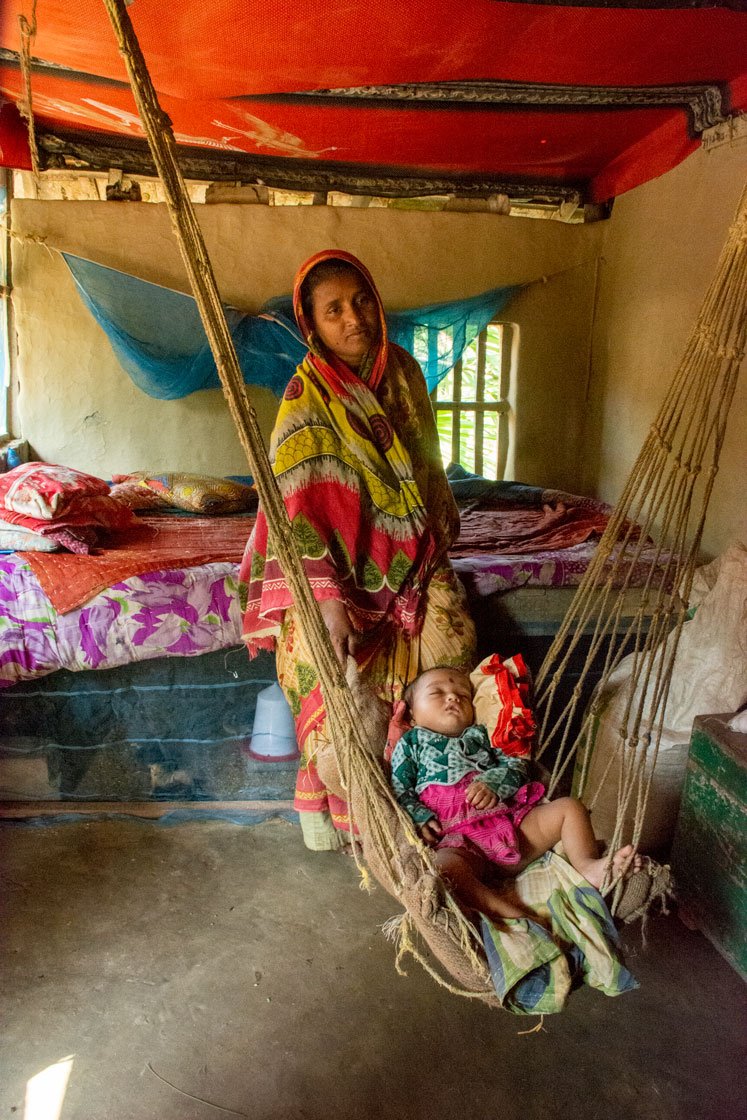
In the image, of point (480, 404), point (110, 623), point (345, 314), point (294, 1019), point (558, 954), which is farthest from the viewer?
point (480, 404)

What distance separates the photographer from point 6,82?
2.69m

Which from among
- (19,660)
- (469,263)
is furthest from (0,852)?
(469,263)

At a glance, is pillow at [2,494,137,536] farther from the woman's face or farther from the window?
the window

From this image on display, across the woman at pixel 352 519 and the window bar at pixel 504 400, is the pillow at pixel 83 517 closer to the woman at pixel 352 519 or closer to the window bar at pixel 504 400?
the woman at pixel 352 519

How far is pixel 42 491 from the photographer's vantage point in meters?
2.44

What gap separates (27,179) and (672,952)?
451 cm

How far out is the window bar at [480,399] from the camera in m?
4.19

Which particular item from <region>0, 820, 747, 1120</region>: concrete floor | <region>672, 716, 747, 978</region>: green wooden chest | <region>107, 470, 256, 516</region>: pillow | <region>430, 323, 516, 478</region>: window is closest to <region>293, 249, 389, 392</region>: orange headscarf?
<region>672, 716, 747, 978</region>: green wooden chest

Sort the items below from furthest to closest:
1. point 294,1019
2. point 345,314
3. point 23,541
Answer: point 23,541 → point 345,314 → point 294,1019

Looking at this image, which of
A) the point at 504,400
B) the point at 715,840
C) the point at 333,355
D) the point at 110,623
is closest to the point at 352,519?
the point at 333,355

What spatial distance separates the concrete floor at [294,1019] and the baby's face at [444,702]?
0.56 meters

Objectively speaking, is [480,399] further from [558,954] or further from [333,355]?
[558,954]

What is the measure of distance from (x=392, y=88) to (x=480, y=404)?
6.23ft

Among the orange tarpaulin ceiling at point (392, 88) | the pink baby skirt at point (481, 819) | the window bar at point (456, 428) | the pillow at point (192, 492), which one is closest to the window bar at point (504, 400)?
the window bar at point (456, 428)
